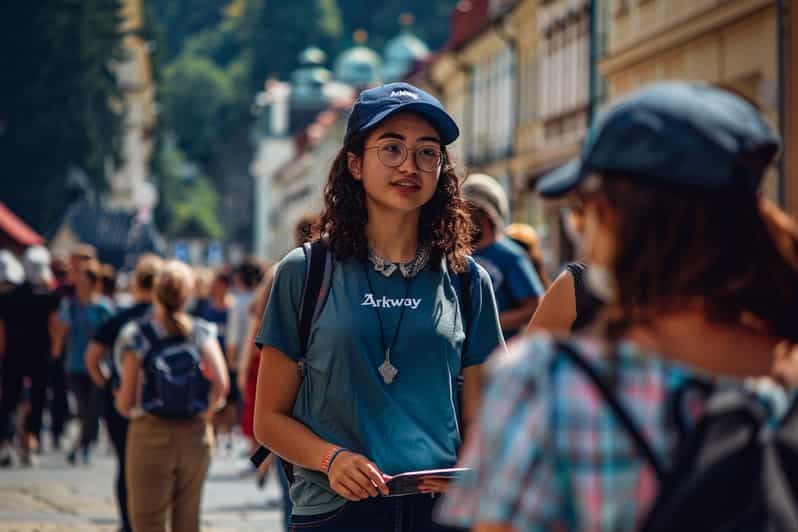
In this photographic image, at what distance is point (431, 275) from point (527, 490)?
245 centimetres

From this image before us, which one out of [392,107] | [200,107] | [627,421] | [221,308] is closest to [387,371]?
[392,107]

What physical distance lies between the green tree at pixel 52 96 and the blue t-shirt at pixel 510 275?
34.4 meters

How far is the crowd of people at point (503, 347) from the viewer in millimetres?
2355

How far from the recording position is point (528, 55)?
1661 inches

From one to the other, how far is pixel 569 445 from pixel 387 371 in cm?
224

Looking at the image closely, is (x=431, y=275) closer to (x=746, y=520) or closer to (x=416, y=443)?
(x=416, y=443)

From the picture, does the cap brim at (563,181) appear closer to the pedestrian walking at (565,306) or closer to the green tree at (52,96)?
the pedestrian walking at (565,306)

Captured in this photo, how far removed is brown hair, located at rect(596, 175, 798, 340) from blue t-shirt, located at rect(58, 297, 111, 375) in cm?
1561

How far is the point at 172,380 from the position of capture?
891 centimetres

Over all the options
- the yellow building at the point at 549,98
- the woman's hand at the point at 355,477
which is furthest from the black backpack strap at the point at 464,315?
the yellow building at the point at 549,98

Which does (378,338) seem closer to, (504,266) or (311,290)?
(311,290)

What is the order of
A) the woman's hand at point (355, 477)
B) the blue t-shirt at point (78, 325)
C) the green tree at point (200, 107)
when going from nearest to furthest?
the woman's hand at point (355, 477)
the blue t-shirt at point (78, 325)
the green tree at point (200, 107)

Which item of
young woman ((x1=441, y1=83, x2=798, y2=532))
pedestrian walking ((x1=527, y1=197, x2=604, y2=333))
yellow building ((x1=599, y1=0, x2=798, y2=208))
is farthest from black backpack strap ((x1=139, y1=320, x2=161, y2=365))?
yellow building ((x1=599, y1=0, x2=798, y2=208))

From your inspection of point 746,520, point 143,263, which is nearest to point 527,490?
point 746,520
